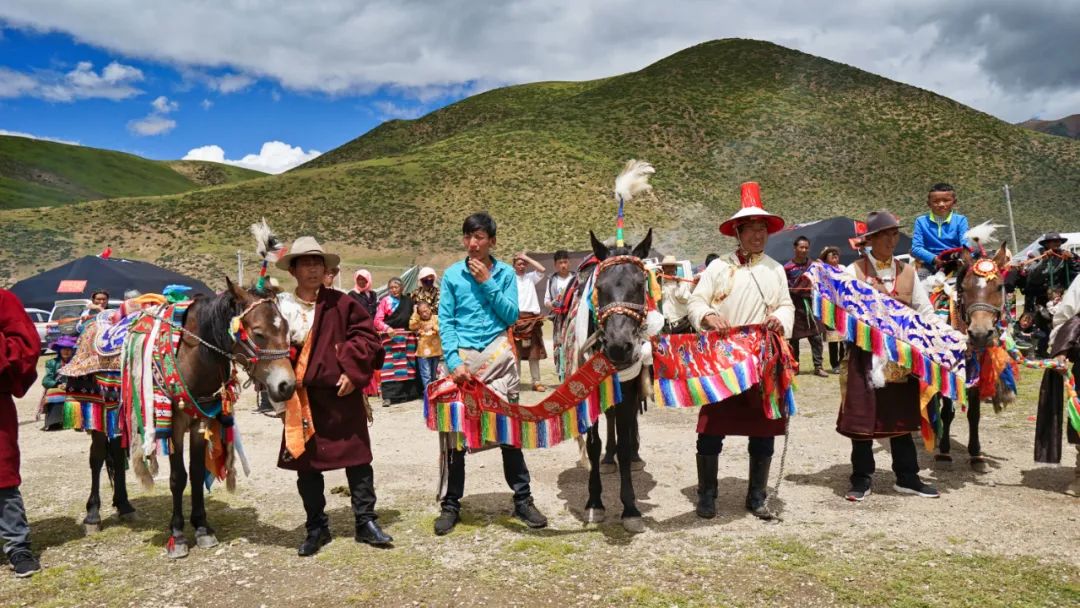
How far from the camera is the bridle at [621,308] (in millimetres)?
4297

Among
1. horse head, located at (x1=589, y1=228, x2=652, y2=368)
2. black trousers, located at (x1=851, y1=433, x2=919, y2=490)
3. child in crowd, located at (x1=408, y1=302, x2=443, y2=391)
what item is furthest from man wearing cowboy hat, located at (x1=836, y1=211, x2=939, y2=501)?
child in crowd, located at (x1=408, y1=302, x2=443, y2=391)

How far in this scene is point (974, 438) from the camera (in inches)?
245

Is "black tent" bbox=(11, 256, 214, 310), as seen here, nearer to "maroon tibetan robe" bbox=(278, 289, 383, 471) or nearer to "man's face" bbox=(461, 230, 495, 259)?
"maroon tibetan robe" bbox=(278, 289, 383, 471)

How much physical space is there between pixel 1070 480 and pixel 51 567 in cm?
777

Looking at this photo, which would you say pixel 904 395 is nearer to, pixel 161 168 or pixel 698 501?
pixel 698 501

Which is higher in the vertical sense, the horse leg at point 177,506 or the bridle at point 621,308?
the bridle at point 621,308

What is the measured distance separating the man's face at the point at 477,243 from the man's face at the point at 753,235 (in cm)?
182

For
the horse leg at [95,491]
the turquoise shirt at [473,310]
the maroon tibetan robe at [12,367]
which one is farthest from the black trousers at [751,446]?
the horse leg at [95,491]

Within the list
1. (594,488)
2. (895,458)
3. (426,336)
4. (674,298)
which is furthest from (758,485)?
(426,336)

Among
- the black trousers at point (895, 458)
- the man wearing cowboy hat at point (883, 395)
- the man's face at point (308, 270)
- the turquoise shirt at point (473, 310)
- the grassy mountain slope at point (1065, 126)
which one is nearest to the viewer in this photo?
the man's face at point (308, 270)

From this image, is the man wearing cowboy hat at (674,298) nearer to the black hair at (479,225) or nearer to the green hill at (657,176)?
the black hair at (479,225)

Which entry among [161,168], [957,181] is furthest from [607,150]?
[161,168]

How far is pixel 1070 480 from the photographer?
5.73 m

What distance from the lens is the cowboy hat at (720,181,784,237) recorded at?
4.86 metres
